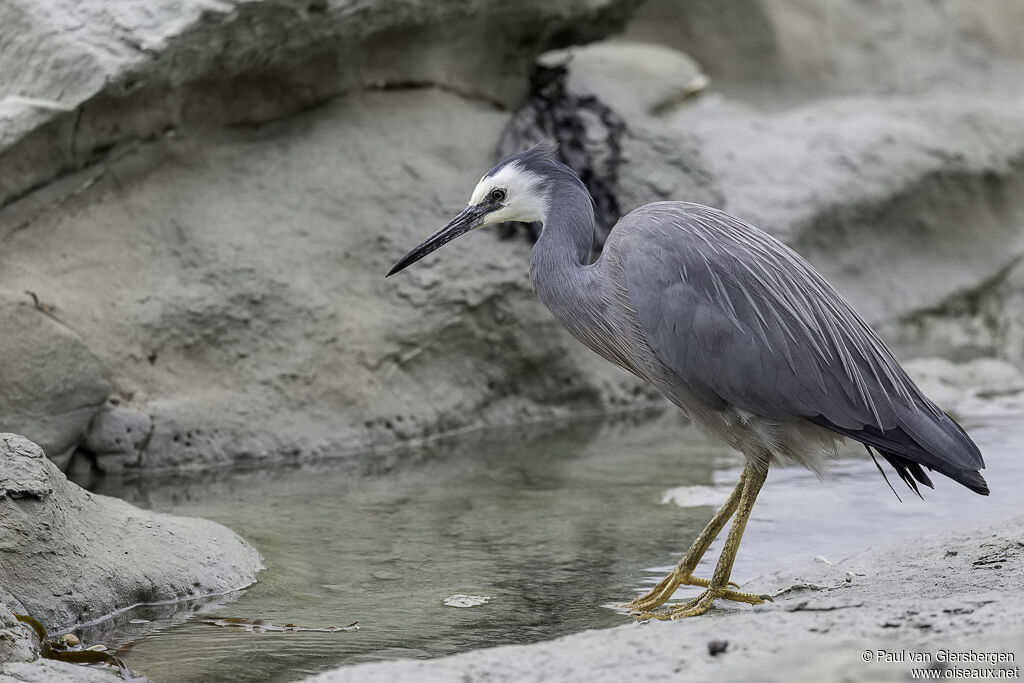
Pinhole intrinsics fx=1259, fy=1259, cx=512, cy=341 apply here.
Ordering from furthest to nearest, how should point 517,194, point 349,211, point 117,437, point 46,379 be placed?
point 349,211
point 117,437
point 46,379
point 517,194

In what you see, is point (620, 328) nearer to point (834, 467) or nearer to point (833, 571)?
point (833, 571)

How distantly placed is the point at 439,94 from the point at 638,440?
288cm

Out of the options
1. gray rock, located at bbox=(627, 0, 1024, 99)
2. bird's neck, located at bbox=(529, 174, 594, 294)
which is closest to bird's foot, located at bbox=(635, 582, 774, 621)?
bird's neck, located at bbox=(529, 174, 594, 294)

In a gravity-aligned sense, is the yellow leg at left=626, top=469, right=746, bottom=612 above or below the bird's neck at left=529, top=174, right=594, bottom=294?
below

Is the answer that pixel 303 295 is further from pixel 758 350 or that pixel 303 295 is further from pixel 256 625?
pixel 758 350

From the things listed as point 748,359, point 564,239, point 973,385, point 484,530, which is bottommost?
point 973,385

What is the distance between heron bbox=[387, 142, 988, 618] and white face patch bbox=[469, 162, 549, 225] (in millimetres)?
482

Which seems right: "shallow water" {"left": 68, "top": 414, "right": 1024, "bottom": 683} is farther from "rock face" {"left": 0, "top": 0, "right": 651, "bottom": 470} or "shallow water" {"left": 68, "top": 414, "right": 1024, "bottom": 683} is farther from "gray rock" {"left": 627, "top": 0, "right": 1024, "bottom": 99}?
"gray rock" {"left": 627, "top": 0, "right": 1024, "bottom": 99}

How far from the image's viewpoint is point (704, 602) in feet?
14.3

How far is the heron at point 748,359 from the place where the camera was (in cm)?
439

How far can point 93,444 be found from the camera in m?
6.38

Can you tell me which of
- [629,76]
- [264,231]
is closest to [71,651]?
[264,231]

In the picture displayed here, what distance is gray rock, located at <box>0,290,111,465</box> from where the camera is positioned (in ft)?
19.7

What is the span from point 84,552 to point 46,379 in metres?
1.84
